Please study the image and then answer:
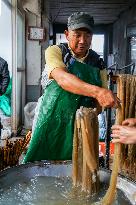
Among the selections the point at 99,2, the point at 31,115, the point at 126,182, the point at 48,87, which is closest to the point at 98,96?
the point at 126,182

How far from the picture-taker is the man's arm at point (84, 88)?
2.65 metres

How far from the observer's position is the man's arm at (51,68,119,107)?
104 inches

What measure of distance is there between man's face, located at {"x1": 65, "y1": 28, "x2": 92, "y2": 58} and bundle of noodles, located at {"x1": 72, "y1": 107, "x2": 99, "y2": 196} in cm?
88

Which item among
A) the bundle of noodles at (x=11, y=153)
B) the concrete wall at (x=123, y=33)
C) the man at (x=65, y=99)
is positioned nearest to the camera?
the man at (x=65, y=99)

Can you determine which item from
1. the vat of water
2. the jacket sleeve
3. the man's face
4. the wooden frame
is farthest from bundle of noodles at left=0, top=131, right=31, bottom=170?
the wooden frame

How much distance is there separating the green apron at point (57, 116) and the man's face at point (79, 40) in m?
0.15

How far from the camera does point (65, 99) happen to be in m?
3.59

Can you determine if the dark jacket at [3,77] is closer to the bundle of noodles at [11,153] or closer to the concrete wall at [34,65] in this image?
the bundle of noodles at [11,153]

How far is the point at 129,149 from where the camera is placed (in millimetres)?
3564

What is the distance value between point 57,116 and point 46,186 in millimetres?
893

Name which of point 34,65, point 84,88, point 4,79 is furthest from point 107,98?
point 34,65

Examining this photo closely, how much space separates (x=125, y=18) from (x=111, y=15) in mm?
2061

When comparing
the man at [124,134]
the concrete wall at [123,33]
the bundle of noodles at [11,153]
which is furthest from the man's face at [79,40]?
the concrete wall at [123,33]

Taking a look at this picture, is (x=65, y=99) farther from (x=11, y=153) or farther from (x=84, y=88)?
(x=11, y=153)
